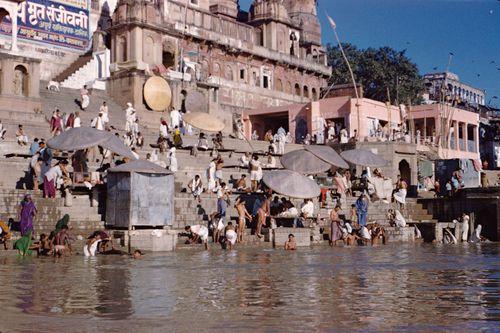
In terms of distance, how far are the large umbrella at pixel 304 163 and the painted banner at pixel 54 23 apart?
56.5 ft

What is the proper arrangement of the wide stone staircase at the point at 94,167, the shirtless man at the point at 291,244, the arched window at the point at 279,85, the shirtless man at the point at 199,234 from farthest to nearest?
the arched window at the point at 279,85 < the shirtless man at the point at 291,244 < the shirtless man at the point at 199,234 < the wide stone staircase at the point at 94,167

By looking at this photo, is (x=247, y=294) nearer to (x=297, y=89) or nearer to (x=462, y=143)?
(x=462, y=143)

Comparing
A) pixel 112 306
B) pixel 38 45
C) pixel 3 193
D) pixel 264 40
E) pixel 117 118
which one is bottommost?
pixel 112 306

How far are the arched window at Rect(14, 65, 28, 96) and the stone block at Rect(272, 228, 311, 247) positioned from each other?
36.7 ft

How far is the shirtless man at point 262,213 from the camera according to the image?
17453 millimetres

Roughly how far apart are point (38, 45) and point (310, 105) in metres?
13.8

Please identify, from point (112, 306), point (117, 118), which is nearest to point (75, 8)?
point (117, 118)

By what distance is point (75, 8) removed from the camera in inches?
1395

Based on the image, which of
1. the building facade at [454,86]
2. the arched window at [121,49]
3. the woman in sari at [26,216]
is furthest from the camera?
the building facade at [454,86]

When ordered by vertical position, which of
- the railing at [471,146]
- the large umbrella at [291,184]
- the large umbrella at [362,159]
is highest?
the railing at [471,146]

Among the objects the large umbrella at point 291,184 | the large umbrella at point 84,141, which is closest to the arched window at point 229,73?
the large umbrella at point 291,184

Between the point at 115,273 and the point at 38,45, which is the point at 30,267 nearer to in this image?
the point at 115,273

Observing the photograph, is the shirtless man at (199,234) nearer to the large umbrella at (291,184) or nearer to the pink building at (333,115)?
the large umbrella at (291,184)

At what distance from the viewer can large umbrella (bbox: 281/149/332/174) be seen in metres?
20.2
